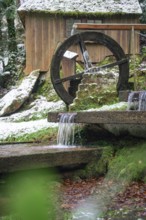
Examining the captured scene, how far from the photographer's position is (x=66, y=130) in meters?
7.03

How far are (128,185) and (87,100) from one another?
6.07 meters

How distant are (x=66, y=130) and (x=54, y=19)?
35.7ft

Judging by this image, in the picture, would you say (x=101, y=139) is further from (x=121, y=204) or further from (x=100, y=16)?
(x=100, y=16)

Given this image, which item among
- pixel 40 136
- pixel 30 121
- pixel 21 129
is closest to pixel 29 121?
pixel 30 121

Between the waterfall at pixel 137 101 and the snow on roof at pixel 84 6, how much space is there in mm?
9758

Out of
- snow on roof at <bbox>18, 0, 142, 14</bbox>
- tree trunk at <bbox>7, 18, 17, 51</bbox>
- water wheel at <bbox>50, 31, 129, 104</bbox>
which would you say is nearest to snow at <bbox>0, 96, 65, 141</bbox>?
water wheel at <bbox>50, 31, 129, 104</bbox>

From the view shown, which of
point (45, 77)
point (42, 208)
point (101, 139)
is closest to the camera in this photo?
point (42, 208)

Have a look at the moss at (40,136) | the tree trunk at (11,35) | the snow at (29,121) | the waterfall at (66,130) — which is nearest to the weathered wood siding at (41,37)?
the snow at (29,121)

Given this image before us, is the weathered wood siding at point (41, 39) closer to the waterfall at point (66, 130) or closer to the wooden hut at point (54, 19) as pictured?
the wooden hut at point (54, 19)

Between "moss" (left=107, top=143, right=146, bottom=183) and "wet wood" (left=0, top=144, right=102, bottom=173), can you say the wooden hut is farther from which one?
A: "moss" (left=107, top=143, right=146, bottom=183)

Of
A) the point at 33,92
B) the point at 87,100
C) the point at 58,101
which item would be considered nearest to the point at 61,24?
the point at 33,92

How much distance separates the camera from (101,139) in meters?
6.57

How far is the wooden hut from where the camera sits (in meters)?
16.7

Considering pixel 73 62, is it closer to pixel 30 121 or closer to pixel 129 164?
pixel 30 121
